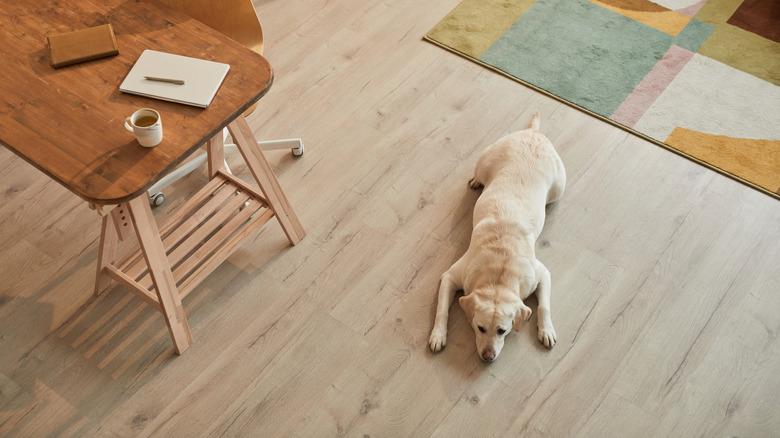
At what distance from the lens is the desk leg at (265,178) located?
206 cm

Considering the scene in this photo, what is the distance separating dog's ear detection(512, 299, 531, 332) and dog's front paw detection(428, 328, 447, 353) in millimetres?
221

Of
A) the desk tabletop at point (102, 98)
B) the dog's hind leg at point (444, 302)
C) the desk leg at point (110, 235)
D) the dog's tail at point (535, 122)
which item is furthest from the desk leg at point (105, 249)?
the dog's tail at point (535, 122)

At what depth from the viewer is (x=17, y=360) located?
6.89 feet

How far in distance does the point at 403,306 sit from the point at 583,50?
1531mm

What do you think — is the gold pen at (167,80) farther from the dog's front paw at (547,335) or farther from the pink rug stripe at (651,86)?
the pink rug stripe at (651,86)

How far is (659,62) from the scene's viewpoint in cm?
299

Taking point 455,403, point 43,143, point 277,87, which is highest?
point 43,143

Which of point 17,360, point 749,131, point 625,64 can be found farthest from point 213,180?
point 749,131

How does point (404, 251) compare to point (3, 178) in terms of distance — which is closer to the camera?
point (404, 251)

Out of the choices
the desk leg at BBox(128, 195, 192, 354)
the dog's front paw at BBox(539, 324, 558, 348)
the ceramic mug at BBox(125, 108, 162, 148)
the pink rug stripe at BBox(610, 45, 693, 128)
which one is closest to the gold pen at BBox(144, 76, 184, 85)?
the ceramic mug at BBox(125, 108, 162, 148)

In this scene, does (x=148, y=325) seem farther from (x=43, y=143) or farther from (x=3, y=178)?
(x=3, y=178)

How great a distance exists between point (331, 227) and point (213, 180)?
432mm

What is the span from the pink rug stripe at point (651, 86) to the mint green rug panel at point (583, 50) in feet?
0.08

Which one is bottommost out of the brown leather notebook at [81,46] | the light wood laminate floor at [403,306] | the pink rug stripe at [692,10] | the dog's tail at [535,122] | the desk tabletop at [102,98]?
the light wood laminate floor at [403,306]
